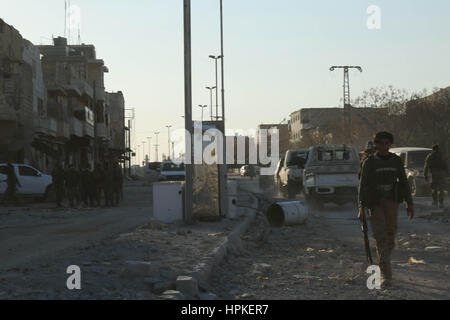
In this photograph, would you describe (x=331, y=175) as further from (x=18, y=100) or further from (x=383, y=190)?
(x=18, y=100)

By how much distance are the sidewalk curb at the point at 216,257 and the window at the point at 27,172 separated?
17.6 metres

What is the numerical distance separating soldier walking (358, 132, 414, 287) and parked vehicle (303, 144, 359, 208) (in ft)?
44.6

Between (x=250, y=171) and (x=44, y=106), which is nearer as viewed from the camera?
(x=44, y=106)

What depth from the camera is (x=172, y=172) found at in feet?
139

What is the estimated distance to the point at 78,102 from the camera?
64.1 meters

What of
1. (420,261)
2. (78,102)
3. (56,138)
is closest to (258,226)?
(420,261)

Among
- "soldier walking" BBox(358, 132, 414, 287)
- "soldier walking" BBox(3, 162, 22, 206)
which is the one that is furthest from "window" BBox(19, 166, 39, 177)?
"soldier walking" BBox(358, 132, 414, 287)

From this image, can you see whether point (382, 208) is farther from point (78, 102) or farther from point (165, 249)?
point (78, 102)

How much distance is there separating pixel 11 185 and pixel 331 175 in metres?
13.4

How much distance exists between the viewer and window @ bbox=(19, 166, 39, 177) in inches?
1213

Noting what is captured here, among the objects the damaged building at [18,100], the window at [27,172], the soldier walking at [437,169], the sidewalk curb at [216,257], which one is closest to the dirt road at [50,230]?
the sidewalk curb at [216,257]

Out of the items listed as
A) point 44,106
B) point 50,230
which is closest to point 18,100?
point 44,106

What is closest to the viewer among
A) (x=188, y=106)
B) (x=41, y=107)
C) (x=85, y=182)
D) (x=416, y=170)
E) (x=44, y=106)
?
(x=188, y=106)
